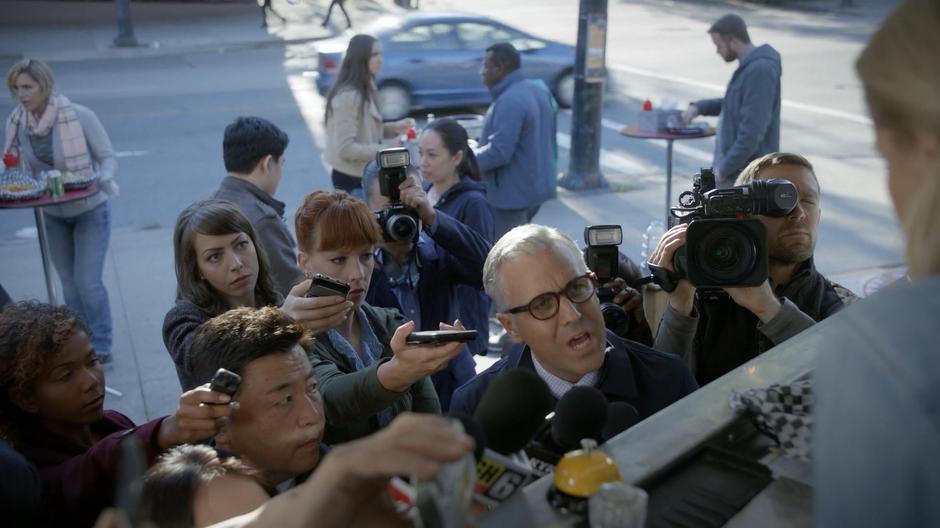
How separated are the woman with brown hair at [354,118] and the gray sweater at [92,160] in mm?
1612

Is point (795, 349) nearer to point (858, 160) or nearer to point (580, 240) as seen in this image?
point (580, 240)

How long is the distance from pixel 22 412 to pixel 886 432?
263cm

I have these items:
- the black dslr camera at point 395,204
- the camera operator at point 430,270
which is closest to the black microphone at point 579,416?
the camera operator at point 430,270

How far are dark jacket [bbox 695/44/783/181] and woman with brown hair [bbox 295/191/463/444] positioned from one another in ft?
13.7

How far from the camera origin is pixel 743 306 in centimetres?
321

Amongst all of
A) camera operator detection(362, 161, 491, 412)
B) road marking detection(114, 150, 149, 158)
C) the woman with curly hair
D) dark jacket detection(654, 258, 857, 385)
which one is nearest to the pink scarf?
camera operator detection(362, 161, 491, 412)

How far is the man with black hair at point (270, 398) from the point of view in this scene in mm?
2539

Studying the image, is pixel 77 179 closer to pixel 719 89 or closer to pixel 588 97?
pixel 588 97

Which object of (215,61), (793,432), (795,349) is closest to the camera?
(793,432)

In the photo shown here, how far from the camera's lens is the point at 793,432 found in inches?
75.0

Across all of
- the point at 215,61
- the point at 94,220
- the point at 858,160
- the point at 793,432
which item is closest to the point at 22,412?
the point at 793,432

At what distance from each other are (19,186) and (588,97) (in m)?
6.38

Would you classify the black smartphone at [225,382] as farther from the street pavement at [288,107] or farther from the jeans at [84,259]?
the jeans at [84,259]

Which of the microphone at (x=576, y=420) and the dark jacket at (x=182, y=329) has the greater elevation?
the microphone at (x=576, y=420)
